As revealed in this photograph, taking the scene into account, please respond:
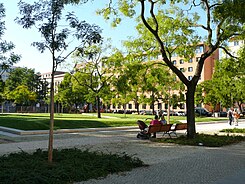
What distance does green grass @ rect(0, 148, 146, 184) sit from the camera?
6.46 meters

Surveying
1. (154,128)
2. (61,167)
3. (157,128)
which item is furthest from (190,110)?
(61,167)

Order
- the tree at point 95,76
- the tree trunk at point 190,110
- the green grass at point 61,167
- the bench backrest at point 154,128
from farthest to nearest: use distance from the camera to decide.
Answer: the tree at point 95,76
the tree trunk at point 190,110
the bench backrest at point 154,128
the green grass at point 61,167

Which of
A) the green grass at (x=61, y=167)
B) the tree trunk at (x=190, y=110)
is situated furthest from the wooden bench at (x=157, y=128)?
the green grass at (x=61, y=167)

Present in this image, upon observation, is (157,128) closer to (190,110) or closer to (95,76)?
(190,110)

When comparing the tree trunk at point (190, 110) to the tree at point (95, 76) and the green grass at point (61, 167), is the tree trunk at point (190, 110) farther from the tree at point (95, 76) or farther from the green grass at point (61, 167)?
the tree at point (95, 76)

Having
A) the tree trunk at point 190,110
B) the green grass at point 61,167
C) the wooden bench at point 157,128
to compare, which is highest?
the tree trunk at point 190,110

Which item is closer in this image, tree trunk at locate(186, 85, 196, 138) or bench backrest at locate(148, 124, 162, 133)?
bench backrest at locate(148, 124, 162, 133)

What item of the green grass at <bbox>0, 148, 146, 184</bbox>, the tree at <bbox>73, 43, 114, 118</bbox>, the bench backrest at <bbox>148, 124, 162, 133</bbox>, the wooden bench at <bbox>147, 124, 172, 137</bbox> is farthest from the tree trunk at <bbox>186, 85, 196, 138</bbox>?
the tree at <bbox>73, 43, 114, 118</bbox>

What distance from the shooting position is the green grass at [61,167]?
646 centimetres

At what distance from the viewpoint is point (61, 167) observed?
744cm

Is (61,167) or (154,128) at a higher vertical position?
(154,128)

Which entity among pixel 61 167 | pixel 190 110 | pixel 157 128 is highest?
pixel 190 110

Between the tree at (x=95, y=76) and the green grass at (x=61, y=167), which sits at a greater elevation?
the tree at (x=95, y=76)

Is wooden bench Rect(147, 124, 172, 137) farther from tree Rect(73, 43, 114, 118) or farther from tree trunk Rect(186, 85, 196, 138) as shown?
tree Rect(73, 43, 114, 118)
